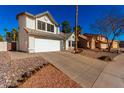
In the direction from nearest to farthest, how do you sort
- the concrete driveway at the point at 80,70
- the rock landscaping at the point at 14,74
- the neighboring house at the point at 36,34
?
1. the rock landscaping at the point at 14,74
2. the concrete driveway at the point at 80,70
3. the neighboring house at the point at 36,34

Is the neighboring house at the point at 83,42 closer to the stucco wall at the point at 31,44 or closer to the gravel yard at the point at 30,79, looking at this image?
the stucco wall at the point at 31,44

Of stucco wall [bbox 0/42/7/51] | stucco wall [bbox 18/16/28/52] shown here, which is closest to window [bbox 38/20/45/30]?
stucco wall [bbox 18/16/28/52]

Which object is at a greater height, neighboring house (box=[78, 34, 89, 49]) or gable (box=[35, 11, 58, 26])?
gable (box=[35, 11, 58, 26])

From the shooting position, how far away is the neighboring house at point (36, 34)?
51.3 ft

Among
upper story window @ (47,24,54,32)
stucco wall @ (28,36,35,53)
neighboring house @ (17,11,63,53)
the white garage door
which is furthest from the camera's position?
upper story window @ (47,24,54,32)

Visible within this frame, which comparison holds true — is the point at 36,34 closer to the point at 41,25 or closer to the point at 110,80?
the point at 41,25

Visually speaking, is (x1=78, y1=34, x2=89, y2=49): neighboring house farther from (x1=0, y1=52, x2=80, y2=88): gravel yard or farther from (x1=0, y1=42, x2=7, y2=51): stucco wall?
(x1=0, y1=52, x2=80, y2=88): gravel yard

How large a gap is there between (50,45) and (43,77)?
1182cm

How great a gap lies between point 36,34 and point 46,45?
255 centimetres

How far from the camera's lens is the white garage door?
16289mm

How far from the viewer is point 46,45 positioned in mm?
17594

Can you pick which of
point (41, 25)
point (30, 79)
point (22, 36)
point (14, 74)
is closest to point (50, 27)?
point (41, 25)

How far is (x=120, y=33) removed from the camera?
29141 millimetres

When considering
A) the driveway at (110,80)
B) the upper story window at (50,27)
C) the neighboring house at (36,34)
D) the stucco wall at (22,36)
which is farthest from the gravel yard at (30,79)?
the upper story window at (50,27)
